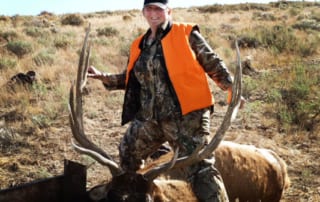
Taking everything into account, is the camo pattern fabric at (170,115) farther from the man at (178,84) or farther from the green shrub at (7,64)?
the green shrub at (7,64)

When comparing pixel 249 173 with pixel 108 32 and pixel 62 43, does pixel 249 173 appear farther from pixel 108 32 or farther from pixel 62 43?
pixel 108 32

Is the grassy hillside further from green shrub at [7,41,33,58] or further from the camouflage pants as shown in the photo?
the camouflage pants

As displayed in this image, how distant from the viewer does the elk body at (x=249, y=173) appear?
4.97m

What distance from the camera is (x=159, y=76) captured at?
4.07 metres

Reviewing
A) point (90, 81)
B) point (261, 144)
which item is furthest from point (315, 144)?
point (90, 81)

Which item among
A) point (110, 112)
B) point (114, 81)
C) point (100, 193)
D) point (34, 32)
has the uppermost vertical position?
point (114, 81)

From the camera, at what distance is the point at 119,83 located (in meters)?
4.59

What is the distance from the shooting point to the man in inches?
154

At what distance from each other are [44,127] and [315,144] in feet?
13.0

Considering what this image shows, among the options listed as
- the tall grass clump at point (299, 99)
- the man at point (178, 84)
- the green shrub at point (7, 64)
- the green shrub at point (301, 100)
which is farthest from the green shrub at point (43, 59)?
the man at point (178, 84)

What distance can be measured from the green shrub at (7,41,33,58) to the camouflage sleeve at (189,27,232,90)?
11.4 metres

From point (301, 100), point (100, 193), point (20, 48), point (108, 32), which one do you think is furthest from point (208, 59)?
point (108, 32)

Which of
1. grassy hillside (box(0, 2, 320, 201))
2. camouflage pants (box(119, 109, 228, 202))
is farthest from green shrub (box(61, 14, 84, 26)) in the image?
camouflage pants (box(119, 109, 228, 202))

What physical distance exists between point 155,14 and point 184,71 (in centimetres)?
50
